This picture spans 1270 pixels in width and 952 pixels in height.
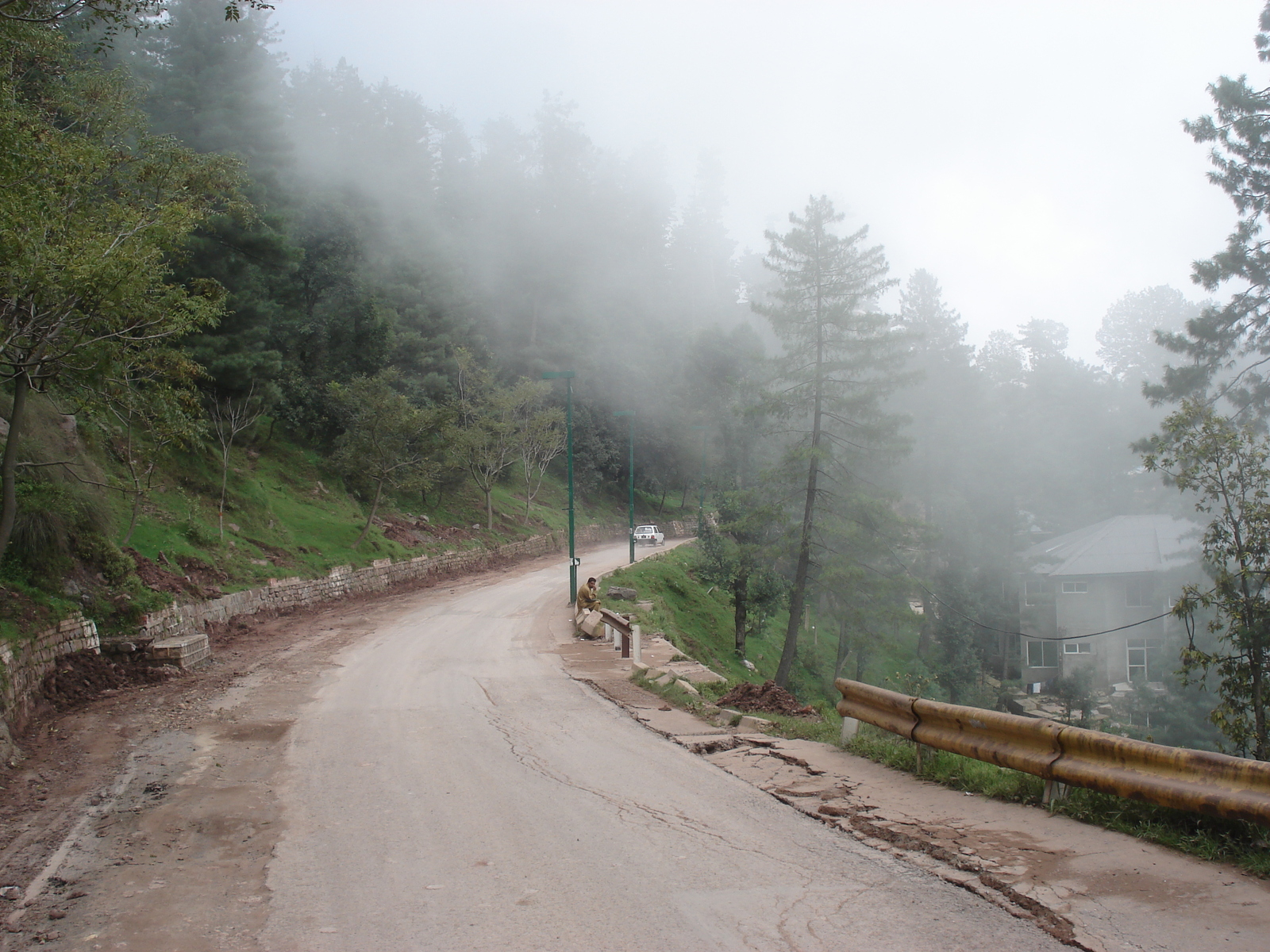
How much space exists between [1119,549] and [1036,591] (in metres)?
4.77

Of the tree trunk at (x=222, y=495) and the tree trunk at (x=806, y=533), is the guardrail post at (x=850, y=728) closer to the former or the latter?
the tree trunk at (x=806, y=533)

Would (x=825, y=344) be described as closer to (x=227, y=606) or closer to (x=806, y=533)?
(x=806, y=533)

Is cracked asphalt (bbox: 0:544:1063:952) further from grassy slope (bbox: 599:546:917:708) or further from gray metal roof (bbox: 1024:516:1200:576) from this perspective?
gray metal roof (bbox: 1024:516:1200:576)

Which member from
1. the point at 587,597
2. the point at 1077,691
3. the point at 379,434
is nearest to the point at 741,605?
the point at 587,597

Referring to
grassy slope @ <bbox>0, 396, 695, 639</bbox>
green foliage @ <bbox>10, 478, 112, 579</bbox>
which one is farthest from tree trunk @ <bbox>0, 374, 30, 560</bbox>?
green foliage @ <bbox>10, 478, 112, 579</bbox>

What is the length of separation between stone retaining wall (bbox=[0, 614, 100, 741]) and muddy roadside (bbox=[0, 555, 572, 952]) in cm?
32

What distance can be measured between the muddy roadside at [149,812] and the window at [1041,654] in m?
42.3

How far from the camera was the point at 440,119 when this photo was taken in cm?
7225

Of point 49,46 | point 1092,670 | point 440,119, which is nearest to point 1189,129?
point 49,46

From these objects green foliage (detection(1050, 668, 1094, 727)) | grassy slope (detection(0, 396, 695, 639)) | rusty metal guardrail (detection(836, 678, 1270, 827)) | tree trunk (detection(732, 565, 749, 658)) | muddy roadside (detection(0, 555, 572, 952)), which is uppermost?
grassy slope (detection(0, 396, 695, 639))

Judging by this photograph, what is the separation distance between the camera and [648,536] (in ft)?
Answer: 149

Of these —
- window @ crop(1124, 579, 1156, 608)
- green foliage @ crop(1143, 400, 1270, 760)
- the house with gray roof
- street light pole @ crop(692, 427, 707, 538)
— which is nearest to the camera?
green foliage @ crop(1143, 400, 1270, 760)

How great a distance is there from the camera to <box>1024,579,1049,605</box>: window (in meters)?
43.5

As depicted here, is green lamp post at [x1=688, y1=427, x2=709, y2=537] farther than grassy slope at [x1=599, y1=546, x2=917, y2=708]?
Yes
